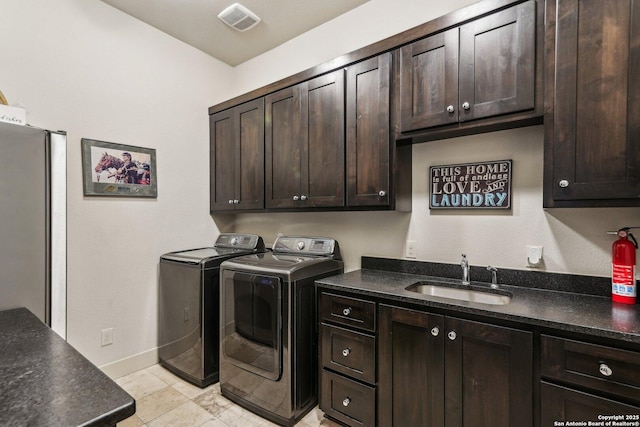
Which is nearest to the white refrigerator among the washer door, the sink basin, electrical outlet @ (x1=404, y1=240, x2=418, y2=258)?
the washer door

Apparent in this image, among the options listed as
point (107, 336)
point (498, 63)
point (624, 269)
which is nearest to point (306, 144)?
point (498, 63)

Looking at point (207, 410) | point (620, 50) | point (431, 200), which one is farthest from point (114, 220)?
point (620, 50)

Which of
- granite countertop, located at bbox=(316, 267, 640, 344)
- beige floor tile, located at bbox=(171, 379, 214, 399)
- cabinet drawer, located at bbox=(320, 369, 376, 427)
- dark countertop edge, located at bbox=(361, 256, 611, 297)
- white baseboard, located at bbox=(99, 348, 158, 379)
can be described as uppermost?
dark countertop edge, located at bbox=(361, 256, 611, 297)

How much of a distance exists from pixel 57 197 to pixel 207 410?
1671mm

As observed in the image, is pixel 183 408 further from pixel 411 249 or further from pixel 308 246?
pixel 411 249

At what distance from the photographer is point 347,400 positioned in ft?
6.08

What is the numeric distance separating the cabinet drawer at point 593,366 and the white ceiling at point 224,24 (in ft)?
8.51

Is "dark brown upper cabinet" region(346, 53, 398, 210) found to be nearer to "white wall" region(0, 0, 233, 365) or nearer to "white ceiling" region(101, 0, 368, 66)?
"white ceiling" region(101, 0, 368, 66)

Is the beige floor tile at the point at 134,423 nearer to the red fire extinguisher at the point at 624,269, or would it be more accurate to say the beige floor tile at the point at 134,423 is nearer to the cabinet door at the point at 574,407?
the cabinet door at the point at 574,407

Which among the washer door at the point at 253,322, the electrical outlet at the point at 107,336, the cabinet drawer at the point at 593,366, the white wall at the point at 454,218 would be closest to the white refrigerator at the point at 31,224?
the electrical outlet at the point at 107,336

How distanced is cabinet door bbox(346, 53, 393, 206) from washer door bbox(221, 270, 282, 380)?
833 mm

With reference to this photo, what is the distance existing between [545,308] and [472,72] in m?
1.25

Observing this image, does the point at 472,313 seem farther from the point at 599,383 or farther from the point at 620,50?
the point at 620,50

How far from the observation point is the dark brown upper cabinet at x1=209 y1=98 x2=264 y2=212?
2.74 meters
